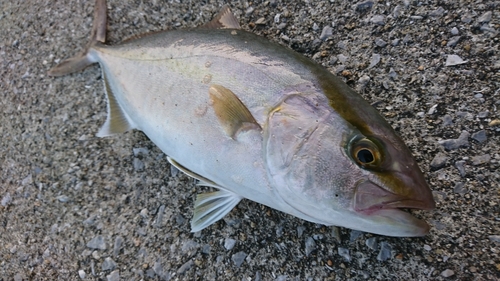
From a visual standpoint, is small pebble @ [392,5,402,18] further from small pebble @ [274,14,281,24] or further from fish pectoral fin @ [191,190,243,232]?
fish pectoral fin @ [191,190,243,232]

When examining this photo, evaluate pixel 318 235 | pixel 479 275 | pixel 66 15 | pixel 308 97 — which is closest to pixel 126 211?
pixel 318 235

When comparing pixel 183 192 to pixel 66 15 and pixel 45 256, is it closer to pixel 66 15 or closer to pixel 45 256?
pixel 45 256

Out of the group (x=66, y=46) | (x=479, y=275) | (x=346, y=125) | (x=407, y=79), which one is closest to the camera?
(x=346, y=125)

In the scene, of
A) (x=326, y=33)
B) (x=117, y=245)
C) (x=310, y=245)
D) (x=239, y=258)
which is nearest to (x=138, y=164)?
(x=117, y=245)

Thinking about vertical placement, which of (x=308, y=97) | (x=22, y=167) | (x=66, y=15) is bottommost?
(x=22, y=167)

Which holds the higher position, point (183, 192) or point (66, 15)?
point (66, 15)

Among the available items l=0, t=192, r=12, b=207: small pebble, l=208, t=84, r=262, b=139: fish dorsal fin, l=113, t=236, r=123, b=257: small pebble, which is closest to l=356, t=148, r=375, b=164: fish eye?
l=208, t=84, r=262, b=139: fish dorsal fin

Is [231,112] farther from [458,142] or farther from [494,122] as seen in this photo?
[494,122]

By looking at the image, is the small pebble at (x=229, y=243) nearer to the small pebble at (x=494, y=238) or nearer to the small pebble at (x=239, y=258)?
the small pebble at (x=239, y=258)
